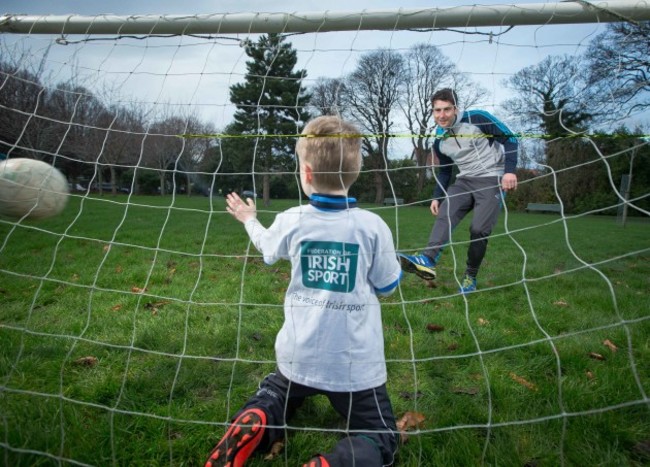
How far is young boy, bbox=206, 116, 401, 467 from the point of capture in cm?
137

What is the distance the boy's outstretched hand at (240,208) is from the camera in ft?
5.36

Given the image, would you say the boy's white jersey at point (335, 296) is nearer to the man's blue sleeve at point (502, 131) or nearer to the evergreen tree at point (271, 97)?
the evergreen tree at point (271, 97)

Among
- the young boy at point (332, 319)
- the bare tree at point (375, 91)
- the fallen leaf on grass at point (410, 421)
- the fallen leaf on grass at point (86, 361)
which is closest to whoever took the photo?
the young boy at point (332, 319)

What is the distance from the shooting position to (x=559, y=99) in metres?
2.40

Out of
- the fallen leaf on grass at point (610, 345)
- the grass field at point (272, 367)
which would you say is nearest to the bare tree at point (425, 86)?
the grass field at point (272, 367)

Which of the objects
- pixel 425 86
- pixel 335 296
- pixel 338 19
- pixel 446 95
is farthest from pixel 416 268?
pixel 338 19

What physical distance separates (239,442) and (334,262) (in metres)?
0.69

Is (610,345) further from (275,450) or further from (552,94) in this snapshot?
(275,450)

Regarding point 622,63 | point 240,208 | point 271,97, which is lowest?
point 240,208

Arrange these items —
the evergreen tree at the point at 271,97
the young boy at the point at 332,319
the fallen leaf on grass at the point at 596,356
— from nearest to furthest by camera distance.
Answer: the young boy at the point at 332,319 < the fallen leaf on grass at the point at 596,356 < the evergreen tree at the point at 271,97

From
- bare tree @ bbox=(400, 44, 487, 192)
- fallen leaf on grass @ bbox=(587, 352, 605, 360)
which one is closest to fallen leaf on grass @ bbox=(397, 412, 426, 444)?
fallen leaf on grass @ bbox=(587, 352, 605, 360)

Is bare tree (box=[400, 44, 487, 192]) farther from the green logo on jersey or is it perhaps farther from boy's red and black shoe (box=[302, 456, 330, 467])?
boy's red and black shoe (box=[302, 456, 330, 467])

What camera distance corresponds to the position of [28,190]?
234 cm

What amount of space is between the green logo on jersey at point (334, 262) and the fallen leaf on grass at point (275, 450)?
62 centimetres
